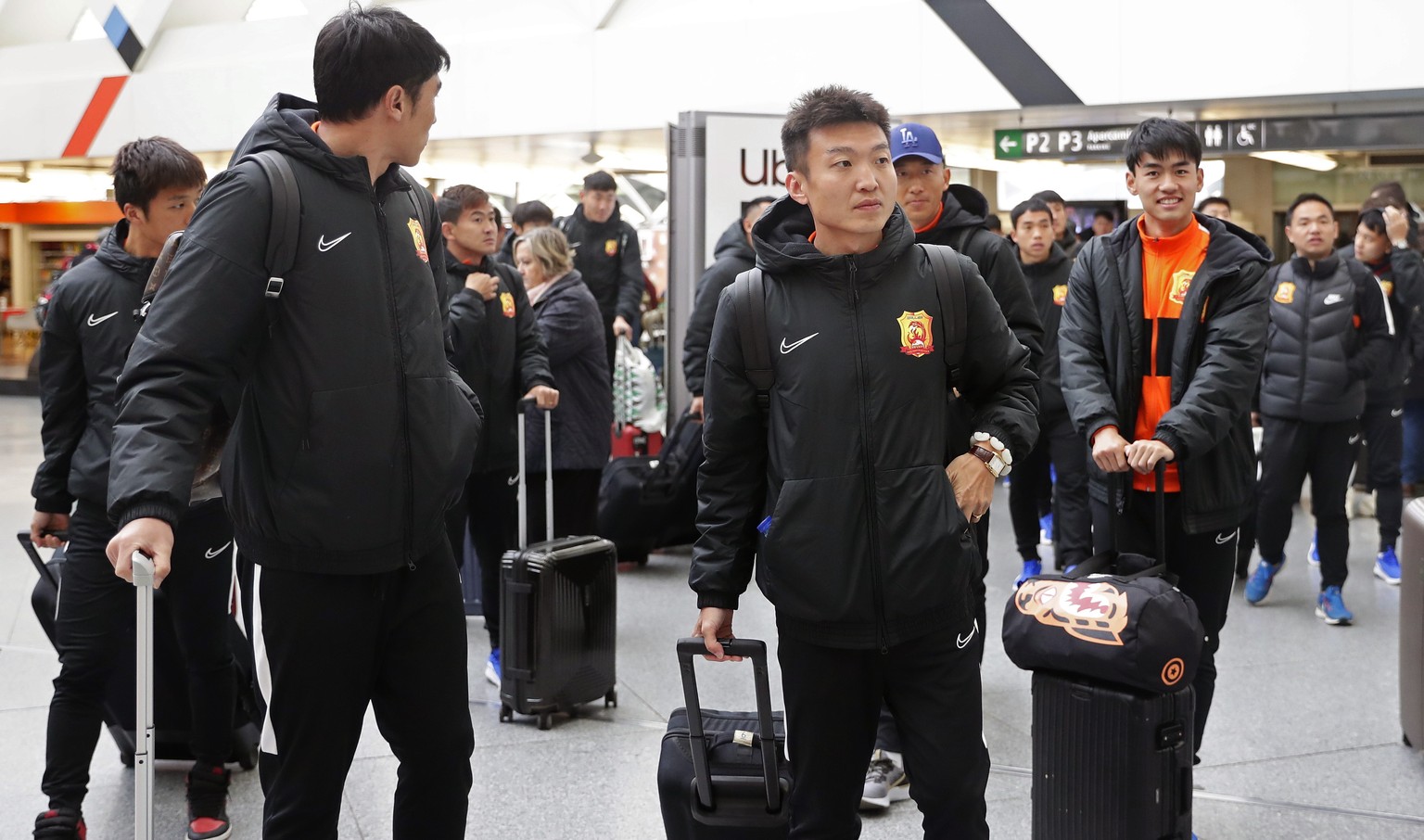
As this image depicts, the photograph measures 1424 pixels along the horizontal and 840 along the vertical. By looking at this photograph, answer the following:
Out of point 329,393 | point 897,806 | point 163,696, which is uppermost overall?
point 329,393

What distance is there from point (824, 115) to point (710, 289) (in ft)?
10.6

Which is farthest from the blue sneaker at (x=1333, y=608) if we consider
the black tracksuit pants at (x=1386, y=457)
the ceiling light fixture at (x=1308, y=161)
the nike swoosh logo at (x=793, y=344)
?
the ceiling light fixture at (x=1308, y=161)

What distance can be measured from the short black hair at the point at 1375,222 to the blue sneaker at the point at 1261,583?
2256 mm

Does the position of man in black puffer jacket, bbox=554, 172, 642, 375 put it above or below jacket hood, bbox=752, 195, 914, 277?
above

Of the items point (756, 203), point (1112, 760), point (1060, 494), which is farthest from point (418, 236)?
point (756, 203)

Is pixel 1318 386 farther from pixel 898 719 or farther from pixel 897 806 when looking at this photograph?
pixel 898 719

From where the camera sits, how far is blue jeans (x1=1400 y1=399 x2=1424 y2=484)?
8758 millimetres

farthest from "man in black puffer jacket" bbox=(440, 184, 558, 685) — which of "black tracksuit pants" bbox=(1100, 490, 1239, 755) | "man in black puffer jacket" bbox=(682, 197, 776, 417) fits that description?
"black tracksuit pants" bbox=(1100, 490, 1239, 755)

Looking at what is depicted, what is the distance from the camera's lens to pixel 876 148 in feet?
8.29

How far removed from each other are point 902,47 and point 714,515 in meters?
10.4

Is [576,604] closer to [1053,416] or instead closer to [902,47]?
[1053,416]

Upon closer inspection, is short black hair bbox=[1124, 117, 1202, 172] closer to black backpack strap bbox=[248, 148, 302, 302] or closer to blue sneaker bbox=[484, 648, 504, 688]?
black backpack strap bbox=[248, 148, 302, 302]

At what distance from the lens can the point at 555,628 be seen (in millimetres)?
4613

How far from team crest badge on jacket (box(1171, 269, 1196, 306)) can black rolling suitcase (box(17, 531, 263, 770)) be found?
2.82 meters
